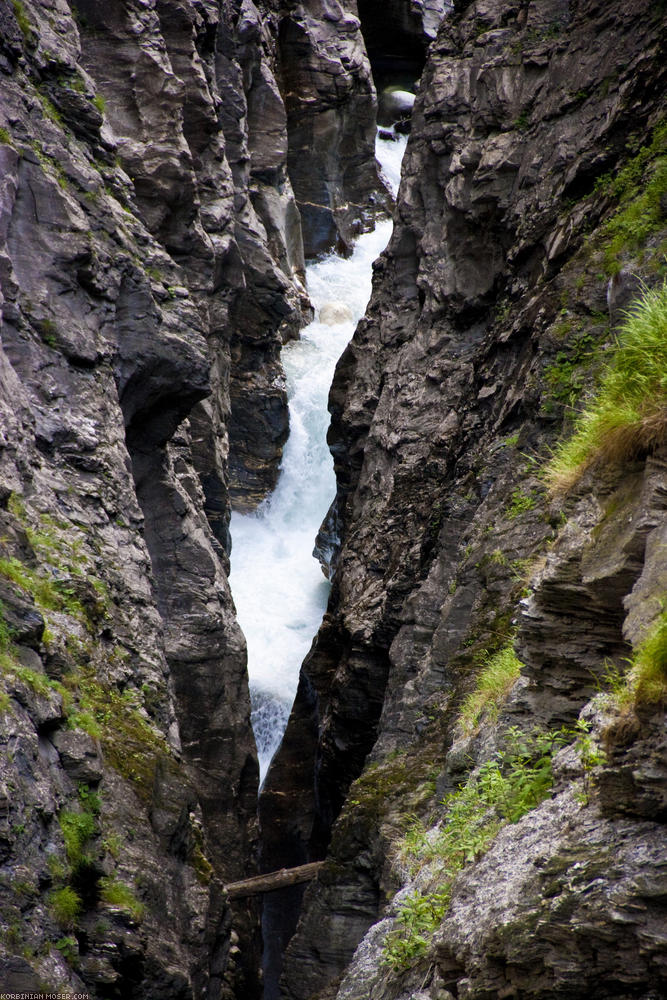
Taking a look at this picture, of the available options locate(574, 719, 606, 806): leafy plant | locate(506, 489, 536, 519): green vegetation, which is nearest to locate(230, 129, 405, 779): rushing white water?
locate(506, 489, 536, 519): green vegetation

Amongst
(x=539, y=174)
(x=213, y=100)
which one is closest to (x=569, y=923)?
(x=539, y=174)

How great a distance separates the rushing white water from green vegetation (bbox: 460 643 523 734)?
18989 mm

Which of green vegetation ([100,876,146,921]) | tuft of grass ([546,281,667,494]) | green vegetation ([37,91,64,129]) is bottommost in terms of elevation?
green vegetation ([100,876,146,921])

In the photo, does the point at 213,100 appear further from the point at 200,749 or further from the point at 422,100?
the point at 200,749

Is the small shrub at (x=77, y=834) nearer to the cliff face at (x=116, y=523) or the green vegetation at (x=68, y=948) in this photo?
the cliff face at (x=116, y=523)

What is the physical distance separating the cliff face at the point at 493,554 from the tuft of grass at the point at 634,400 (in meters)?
0.20

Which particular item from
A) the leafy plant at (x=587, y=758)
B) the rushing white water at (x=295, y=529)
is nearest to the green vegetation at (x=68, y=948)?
the leafy plant at (x=587, y=758)

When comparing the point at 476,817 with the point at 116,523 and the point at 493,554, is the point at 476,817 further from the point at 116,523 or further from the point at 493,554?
the point at 116,523

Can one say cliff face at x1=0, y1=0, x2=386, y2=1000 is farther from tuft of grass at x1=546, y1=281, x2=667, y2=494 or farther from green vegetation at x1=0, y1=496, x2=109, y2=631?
tuft of grass at x1=546, y1=281, x2=667, y2=494

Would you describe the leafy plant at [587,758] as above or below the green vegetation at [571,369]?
below

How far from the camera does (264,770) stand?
26766mm

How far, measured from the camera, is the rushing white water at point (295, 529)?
29359mm

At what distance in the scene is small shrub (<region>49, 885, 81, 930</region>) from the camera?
8.42 meters

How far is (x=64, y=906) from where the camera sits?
336 inches
